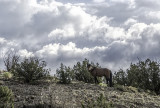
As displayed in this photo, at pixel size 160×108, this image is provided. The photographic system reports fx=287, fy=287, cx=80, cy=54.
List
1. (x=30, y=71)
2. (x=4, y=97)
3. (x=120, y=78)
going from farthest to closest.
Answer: (x=120, y=78) → (x=30, y=71) → (x=4, y=97)

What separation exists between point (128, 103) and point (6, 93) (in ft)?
17.9

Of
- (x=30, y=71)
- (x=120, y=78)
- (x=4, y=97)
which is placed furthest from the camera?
(x=120, y=78)

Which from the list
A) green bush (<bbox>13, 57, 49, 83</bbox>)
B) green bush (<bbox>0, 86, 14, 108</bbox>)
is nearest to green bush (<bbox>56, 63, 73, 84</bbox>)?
green bush (<bbox>13, 57, 49, 83</bbox>)

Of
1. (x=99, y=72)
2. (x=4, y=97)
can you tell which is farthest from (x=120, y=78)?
(x=4, y=97)

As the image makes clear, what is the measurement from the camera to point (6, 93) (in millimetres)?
9820

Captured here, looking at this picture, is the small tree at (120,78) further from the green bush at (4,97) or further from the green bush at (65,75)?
the green bush at (4,97)

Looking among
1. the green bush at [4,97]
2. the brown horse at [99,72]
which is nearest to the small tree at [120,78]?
the brown horse at [99,72]

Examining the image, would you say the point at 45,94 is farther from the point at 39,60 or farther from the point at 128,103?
the point at 39,60

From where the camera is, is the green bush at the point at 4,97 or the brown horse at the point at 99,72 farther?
the brown horse at the point at 99,72

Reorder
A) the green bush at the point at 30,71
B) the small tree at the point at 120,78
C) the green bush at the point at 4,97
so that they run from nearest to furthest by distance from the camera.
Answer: the green bush at the point at 4,97
the green bush at the point at 30,71
the small tree at the point at 120,78

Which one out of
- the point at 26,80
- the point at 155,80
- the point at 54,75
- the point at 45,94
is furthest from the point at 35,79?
the point at 155,80

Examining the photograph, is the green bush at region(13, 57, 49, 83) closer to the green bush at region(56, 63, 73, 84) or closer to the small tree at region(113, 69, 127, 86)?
the green bush at region(56, 63, 73, 84)

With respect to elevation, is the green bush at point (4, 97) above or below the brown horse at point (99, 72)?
below

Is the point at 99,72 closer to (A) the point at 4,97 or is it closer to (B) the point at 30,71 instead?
(B) the point at 30,71
